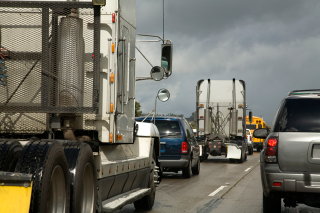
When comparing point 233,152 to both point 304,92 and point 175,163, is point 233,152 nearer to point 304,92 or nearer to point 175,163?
point 175,163

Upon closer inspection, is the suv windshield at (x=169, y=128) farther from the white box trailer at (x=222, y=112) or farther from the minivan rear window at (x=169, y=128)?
the white box trailer at (x=222, y=112)

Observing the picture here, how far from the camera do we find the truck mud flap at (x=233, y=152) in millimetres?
23922

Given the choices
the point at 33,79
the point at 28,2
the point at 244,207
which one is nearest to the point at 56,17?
the point at 28,2

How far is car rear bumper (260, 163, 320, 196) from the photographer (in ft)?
20.8

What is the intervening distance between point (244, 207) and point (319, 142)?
10.2ft

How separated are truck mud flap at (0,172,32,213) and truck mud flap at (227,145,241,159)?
67.5 feet

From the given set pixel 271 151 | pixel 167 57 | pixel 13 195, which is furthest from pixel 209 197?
pixel 13 195

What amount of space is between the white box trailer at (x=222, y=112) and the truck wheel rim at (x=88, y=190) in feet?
61.6

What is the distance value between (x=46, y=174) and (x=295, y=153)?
3501mm

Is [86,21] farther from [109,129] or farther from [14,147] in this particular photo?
[14,147]

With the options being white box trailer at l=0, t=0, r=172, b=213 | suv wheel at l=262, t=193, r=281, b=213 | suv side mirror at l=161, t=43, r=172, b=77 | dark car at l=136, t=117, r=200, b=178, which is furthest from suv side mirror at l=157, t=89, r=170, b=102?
dark car at l=136, t=117, r=200, b=178

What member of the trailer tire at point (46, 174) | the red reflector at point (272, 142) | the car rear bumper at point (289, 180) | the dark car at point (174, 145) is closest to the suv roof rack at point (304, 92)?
the red reflector at point (272, 142)

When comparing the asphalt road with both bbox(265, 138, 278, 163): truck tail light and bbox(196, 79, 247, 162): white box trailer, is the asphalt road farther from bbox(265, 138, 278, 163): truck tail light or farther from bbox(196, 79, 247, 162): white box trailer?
bbox(196, 79, 247, 162): white box trailer

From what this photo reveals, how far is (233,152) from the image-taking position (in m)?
24.0
